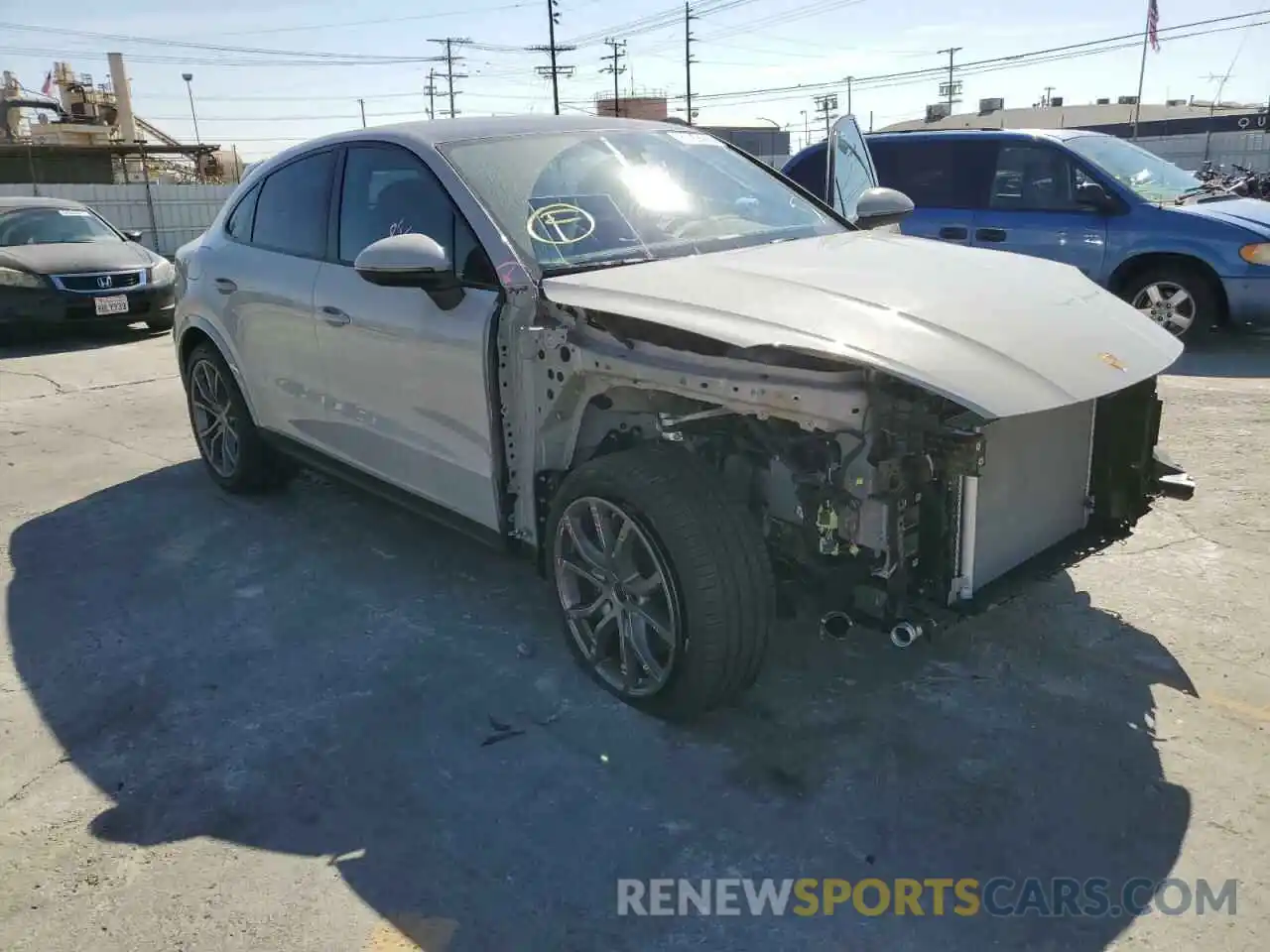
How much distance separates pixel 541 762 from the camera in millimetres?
2920

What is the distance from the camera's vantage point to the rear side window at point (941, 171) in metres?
8.83

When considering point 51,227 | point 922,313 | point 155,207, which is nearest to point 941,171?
point 922,313

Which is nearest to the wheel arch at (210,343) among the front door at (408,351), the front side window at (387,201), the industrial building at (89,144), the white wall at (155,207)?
the front door at (408,351)

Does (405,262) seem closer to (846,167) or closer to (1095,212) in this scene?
(846,167)

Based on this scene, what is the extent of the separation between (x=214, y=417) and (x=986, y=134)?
702 centimetres

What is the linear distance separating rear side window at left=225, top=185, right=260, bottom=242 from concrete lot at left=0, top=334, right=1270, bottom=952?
1577 mm

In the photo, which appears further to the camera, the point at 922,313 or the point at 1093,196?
the point at 1093,196

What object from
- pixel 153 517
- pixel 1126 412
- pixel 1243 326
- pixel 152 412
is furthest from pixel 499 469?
pixel 1243 326

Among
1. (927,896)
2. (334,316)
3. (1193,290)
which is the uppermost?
(334,316)

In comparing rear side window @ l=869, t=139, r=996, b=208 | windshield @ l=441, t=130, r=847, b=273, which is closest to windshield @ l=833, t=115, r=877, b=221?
rear side window @ l=869, t=139, r=996, b=208

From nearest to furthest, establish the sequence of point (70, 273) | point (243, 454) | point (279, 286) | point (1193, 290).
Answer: point (279, 286), point (243, 454), point (1193, 290), point (70, 273)

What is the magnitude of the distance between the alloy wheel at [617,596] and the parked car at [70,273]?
840 cm

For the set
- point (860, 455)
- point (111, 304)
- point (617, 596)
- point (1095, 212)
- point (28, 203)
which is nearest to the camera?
point (860, 455)

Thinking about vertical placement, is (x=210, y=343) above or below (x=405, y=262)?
below
